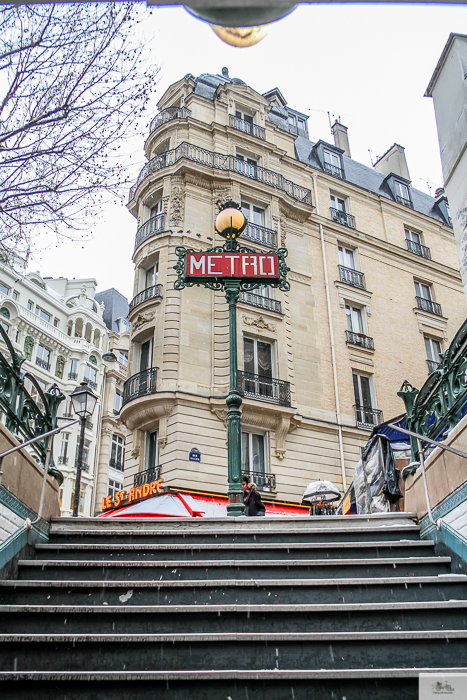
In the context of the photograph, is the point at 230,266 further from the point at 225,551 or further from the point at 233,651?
the point at 233,651

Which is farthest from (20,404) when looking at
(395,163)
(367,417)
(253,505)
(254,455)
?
(395,163)

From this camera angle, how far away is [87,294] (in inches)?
1941

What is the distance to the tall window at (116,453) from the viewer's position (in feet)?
143

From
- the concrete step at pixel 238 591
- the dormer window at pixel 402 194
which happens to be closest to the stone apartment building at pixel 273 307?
the dormer window at pixel 402 194

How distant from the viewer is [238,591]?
4664 mm

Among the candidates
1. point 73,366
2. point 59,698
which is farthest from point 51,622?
point 73,366

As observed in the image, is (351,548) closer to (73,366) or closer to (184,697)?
(184,697)

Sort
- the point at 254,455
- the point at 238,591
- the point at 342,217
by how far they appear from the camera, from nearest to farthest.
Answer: the point at 238,591 < the point at 254,455 < the point at 342,217

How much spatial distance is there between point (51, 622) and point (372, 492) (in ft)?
24.8

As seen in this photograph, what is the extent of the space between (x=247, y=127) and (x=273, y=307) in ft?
29.6

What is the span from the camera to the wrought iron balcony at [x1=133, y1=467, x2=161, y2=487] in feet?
60.1

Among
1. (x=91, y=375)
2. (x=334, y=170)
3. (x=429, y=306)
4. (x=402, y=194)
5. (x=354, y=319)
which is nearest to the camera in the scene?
(x=354, y=319)

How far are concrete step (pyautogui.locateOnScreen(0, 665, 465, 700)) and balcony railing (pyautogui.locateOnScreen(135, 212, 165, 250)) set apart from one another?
63.3 feet

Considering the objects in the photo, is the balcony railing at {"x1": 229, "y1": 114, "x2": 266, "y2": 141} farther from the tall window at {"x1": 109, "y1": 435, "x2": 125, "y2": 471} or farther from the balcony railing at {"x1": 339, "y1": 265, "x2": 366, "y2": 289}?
the tall window at {"x1": 109, "y1": 435, "x2": 125, "y2": 471}
